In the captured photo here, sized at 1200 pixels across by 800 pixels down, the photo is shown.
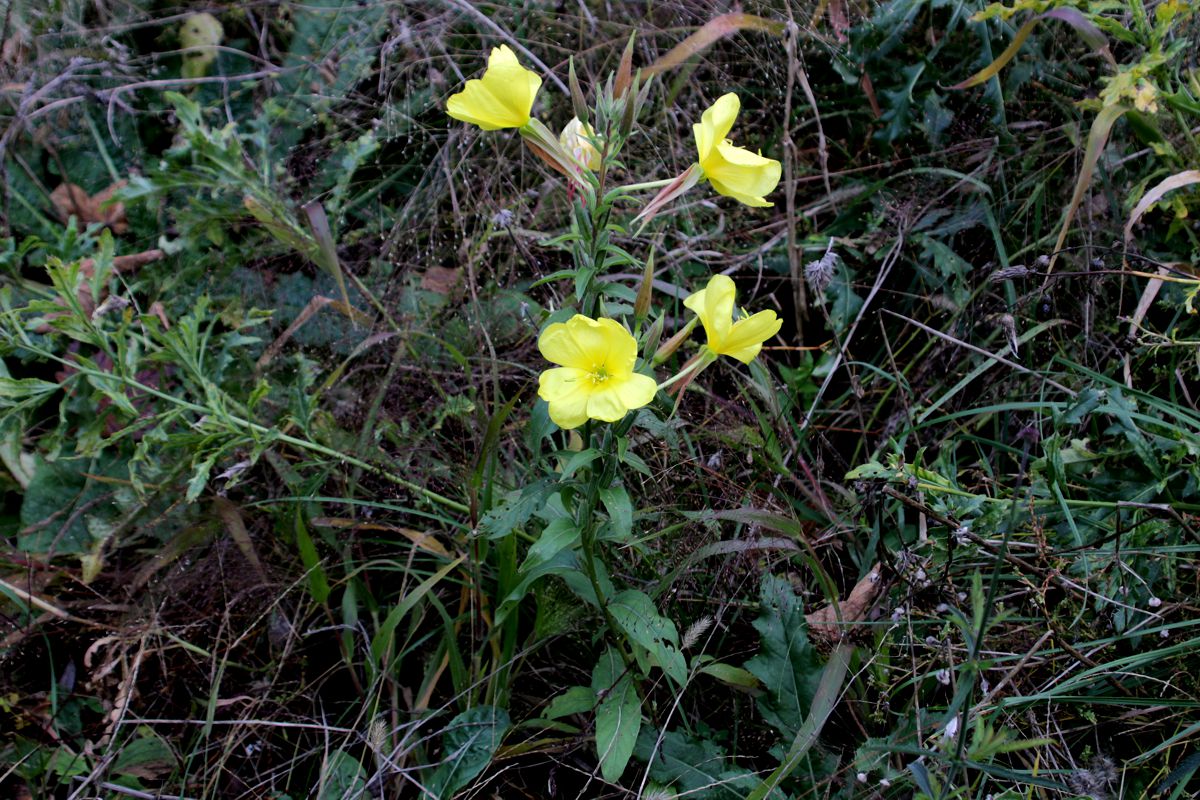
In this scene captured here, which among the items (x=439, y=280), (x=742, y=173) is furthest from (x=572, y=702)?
(x=439, y=280)

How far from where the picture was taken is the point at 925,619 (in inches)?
69.6

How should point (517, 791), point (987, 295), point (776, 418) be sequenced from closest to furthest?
point (517, 791) → point (776, 418) → point (987, 295)

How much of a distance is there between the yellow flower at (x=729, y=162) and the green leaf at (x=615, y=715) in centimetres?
93

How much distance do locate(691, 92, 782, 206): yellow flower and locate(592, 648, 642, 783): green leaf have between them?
93cm

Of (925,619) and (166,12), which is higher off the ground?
(166,12)

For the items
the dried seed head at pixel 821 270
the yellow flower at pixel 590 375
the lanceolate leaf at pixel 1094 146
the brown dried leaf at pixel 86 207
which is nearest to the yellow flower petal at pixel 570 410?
the yellow flower at pixel 590 375

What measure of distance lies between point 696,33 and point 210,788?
7.72 ft

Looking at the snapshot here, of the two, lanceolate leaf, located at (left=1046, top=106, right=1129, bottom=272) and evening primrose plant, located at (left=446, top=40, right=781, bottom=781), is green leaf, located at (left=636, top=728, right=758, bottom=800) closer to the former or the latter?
evening primrose plant, located at (left=446, top=40, right=781, bottom=781)

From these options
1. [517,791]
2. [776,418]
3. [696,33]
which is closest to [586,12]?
[696,33]

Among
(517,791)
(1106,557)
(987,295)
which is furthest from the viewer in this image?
(987,295)

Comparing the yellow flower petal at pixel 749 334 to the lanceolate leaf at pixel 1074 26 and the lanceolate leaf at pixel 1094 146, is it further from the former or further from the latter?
the lanceolate leaf at pixel 1074 26

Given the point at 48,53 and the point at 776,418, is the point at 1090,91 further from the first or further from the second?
the point at 48,53

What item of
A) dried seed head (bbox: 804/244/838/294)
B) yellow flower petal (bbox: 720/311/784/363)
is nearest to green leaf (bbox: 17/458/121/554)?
yellow flower petal (bbox: 720/311/784/363)

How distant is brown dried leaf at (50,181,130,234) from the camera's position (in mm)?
3053
